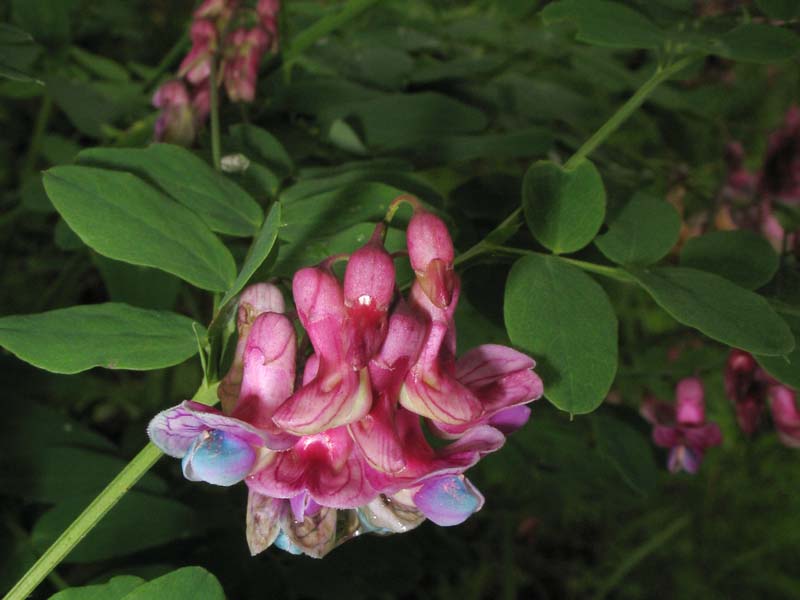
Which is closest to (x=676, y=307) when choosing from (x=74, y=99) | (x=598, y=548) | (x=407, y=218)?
(x=407, y=218)

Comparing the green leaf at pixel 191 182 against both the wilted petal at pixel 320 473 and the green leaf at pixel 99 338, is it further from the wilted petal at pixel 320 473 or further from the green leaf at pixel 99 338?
the wilted petal at pixel 320 473

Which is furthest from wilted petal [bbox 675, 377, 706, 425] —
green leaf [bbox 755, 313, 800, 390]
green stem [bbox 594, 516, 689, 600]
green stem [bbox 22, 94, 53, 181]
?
green stem [bbox 22, 94, 53, 181]

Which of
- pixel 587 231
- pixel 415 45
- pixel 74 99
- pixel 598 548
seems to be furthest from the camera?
pixel 598 548

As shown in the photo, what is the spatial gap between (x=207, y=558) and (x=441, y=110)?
0.65 metres

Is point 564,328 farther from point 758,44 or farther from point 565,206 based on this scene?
point 758,44

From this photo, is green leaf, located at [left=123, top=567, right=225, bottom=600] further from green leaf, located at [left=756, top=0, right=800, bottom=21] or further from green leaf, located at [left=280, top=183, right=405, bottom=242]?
green leaf, located at [left=756, top=0, right=800, bottom=21]

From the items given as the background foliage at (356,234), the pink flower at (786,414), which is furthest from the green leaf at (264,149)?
the pink flower at (786,414)

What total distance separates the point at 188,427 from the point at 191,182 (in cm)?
27

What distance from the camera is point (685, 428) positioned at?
128cm

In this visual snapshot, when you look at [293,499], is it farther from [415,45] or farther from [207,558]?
[415,45]

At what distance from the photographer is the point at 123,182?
0.71 m

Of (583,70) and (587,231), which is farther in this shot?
(583,70)

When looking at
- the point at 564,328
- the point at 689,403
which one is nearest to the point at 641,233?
the point at 564,328

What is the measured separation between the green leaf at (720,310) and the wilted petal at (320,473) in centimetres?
27
